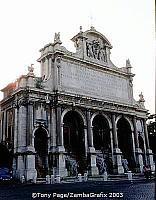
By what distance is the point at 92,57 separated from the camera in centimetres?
3822

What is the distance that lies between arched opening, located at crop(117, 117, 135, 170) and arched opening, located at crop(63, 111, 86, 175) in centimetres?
749

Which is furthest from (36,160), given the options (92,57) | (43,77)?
(92,57)

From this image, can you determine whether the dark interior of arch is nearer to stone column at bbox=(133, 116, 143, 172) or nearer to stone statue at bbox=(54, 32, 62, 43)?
stone column at bbox=(133, 116, 143, 172)

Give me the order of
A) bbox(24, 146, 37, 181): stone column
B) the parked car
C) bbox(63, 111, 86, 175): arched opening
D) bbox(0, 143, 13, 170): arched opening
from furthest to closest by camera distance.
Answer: bbox(63, 111, 86, 175): arched opening
bbox(0, 143, 13, 170): arched opening
bbox(24, 146, 37, 181): stone column
the parked car

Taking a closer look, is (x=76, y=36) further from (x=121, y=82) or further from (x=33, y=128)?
(x=33, y=128)

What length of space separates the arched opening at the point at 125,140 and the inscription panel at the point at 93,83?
3.21 m

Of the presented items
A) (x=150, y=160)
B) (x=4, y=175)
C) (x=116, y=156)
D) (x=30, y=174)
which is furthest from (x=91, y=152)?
(x=150, y=160)

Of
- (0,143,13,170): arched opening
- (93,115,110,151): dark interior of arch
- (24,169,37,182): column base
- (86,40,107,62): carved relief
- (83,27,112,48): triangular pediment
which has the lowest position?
(24,169,37,182): column base

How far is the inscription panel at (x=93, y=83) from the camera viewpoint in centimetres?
3441

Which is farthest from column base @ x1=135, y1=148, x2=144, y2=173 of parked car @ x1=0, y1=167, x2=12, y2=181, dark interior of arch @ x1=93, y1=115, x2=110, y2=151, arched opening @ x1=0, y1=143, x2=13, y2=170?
parked car @ x1=0, y1=167, x2=12, y2=181

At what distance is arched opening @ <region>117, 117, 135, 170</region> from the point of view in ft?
127

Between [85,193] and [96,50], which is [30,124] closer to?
[96,50]

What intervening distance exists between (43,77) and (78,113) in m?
5.82

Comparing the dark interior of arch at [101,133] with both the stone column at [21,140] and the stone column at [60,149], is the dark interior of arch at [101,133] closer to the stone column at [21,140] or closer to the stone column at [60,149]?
the stone column at [60,149]
